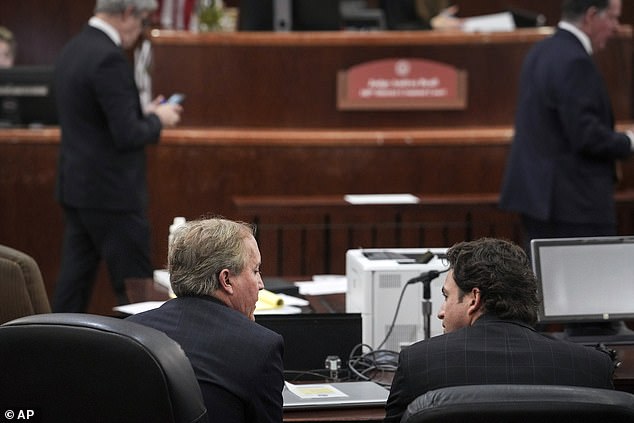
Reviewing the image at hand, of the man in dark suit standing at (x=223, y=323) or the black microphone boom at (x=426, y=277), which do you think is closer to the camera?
the man in dark suit standing at (x=223, y=323)

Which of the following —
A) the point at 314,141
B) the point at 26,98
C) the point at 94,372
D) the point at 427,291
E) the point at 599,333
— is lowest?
the point at 599,333

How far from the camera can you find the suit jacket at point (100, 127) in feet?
19.3

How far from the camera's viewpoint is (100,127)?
599 cm

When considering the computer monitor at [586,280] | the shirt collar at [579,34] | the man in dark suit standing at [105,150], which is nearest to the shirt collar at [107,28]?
the man in dark suit standing at [105,150]

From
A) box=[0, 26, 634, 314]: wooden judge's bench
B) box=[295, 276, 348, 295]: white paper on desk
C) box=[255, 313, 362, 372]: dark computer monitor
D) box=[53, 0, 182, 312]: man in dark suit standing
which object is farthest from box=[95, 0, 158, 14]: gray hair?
box=[255, 313, 362, 372]: dark computer monitor

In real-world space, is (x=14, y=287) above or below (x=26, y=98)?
below

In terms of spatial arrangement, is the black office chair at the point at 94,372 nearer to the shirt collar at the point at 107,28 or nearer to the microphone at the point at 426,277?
the microphone at the point at 426,277

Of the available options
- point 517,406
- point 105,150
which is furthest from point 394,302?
point 105,150

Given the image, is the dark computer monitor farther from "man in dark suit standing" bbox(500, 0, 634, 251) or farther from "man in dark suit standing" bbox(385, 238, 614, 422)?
"man in dark suit standing" bbox(500, 0, 634, 251)

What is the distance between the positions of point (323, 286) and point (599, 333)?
1.15m

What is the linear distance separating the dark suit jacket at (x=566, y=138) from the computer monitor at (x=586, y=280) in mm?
1542

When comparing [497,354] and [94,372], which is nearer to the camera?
[94,372]

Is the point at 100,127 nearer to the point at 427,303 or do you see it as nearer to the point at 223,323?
the point at 427,303

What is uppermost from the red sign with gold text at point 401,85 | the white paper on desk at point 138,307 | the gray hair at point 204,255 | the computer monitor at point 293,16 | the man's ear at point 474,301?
the computer monitor at point 293,16
